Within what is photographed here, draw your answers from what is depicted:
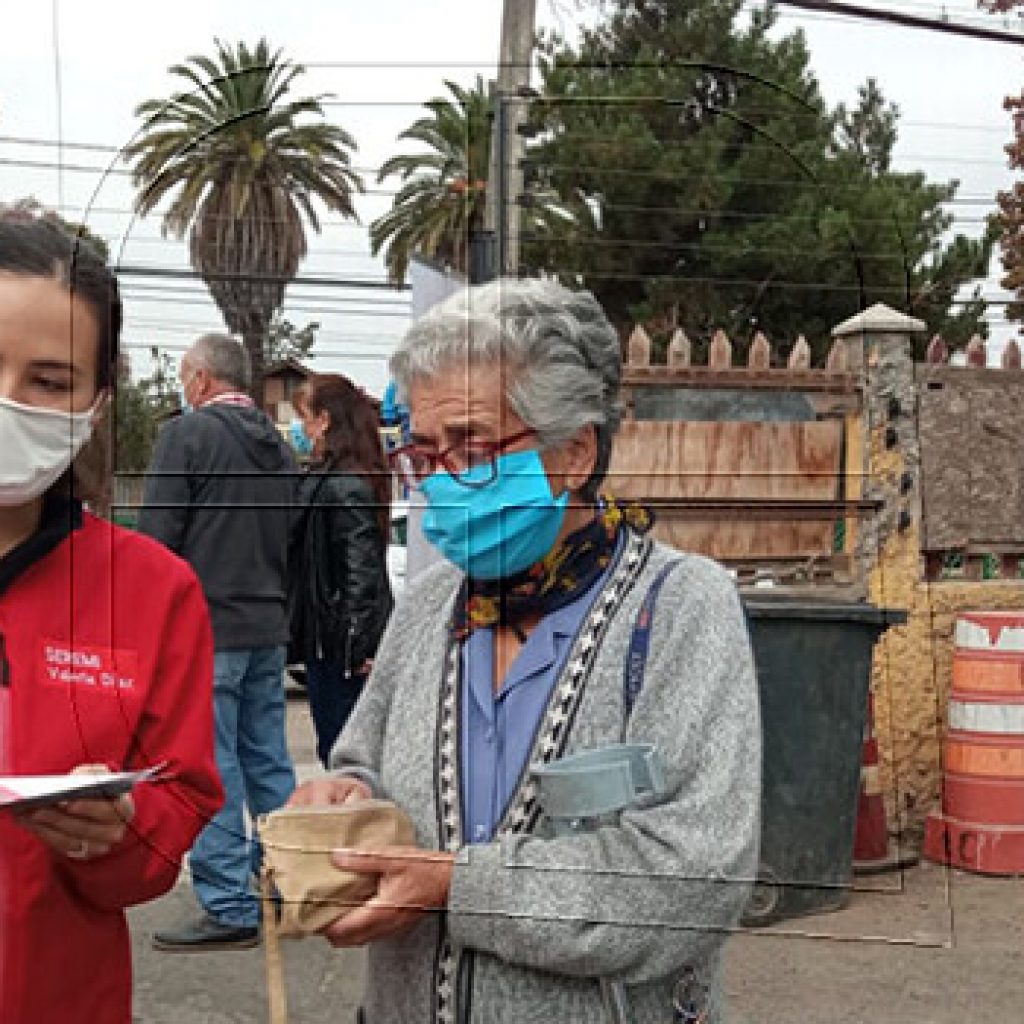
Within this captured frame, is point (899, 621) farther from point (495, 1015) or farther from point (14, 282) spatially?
point (14, 282)

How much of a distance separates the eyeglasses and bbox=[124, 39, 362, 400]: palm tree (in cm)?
14

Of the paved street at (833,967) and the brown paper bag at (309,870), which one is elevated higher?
the brown paper bag at (309,870)

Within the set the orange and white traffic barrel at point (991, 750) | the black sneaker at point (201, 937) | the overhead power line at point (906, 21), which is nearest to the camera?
the overhead power line at point (906, 21)

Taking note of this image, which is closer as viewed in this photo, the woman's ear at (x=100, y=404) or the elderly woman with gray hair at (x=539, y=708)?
the elderly woman with gray hair at (x=539, y=708)

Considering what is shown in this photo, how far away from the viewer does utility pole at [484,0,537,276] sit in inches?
45.9

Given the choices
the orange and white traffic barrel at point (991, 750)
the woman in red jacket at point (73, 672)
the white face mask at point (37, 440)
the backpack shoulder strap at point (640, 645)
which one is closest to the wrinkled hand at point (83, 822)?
the woman in red jacket at point (73, 672)

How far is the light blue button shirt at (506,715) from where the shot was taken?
1.38 m

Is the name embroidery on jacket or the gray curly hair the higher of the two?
the gray curly hair

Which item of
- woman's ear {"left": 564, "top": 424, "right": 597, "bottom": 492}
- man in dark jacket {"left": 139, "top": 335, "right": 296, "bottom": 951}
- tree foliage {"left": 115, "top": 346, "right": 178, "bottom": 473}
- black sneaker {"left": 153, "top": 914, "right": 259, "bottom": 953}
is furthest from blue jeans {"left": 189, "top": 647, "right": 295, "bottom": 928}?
black sneaker {"left": 153, "top": 914, "right": 259, "bottom": 953}

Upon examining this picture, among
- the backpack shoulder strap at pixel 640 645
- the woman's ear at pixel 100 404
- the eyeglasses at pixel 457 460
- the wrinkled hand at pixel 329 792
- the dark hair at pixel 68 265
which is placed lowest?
the wrinkled hand at pixel 329 792

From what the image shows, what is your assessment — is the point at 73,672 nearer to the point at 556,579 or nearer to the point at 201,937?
the point at 556,579

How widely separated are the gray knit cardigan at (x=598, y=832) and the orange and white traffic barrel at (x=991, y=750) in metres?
3.23

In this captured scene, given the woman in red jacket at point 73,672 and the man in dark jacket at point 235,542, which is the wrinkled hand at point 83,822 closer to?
the woman in red jacket at point 73,672

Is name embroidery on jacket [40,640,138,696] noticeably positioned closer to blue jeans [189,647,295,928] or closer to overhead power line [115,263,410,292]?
blue jeans [189,647,295,928]
